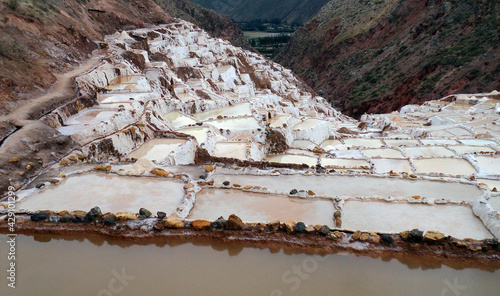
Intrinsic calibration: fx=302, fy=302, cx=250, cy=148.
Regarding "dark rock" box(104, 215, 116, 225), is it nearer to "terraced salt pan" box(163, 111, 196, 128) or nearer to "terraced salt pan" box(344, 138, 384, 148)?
"terraced salt pan" box(163, 111, 196, 128)

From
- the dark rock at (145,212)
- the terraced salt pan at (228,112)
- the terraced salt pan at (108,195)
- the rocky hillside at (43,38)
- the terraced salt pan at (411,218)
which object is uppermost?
the rocky hillside at (43,38)

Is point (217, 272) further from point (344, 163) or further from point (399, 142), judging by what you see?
point (399, 142)

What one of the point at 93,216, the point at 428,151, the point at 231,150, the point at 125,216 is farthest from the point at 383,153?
the point at 93,216

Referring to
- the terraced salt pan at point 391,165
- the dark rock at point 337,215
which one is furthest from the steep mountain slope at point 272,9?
the dark rock at point 337,215

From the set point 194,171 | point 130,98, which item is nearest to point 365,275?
point 194,171

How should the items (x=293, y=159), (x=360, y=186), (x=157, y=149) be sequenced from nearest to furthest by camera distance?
(x=360, y=186) < (x=157, y=149) < (x=293, y=159)

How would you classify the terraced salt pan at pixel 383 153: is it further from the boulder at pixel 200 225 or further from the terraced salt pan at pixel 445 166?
the boulder at pixel 200 225
